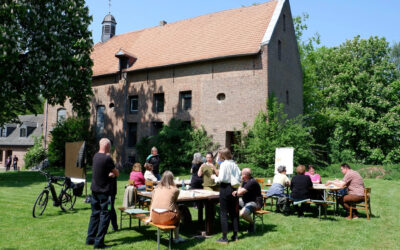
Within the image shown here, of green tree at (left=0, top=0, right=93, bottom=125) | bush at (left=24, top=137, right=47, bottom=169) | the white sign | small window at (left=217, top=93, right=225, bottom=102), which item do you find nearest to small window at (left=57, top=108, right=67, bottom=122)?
bush at (left=24, top=137, right=47, bottom=169)

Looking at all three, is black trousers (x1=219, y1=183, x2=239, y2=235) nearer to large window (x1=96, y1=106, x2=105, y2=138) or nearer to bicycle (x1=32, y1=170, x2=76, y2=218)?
bicycle (x1=32, y1=170, x2=76, y2=218)

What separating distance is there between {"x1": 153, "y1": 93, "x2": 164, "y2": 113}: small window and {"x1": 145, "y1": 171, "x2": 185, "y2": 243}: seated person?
17953 mm

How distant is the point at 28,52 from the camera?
1684cm

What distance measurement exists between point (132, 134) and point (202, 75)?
7.85 metres

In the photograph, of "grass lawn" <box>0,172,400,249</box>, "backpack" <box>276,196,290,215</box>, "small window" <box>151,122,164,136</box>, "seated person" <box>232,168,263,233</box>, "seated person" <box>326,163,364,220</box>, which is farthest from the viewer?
"small window" <box>151,122,164,136</box>

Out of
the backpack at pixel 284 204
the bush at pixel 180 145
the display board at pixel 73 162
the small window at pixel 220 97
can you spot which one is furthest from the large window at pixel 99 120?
the backpack at pixel 284 204

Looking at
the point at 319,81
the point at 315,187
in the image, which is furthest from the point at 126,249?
the point at 319,81

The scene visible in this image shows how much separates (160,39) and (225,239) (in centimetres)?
2237

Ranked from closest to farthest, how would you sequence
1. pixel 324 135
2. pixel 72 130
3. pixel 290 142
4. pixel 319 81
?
pixel 290 142, pixel 72 130, pixel 324 135, pixel 319 81

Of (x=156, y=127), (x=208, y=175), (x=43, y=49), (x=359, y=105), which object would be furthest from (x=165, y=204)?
(x=359, y=105)

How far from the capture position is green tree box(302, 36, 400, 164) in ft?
93.1

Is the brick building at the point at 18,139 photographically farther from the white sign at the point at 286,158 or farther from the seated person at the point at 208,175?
the seated person at the point at 208,175

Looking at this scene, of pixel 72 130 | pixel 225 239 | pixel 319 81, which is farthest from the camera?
pixel 319 81

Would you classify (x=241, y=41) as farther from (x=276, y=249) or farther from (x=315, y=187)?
(x=276, y=249)
